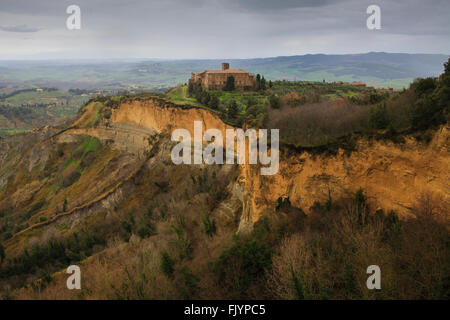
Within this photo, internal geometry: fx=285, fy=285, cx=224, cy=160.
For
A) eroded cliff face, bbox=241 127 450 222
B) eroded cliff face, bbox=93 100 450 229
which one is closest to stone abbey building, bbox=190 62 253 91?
eroded cliff face, bbox=93 100 450 229

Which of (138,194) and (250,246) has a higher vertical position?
(250,246)

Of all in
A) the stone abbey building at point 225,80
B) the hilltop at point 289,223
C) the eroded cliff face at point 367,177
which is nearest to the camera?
the hilltop at point 289,223

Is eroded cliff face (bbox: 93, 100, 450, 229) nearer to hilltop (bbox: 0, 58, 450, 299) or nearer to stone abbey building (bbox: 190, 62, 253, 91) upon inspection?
hilltop (bbox: 0, 58, 450, 299)

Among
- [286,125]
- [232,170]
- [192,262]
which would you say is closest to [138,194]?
[232,170]

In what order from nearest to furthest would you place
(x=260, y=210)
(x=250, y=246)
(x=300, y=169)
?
(x=250, y=246), (x=300, y=169), (x=260, y=210)

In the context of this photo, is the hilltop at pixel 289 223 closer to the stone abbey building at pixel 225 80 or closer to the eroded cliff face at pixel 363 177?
the eroded cliff face at pixel 363 177

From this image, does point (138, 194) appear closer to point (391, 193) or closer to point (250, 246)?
point (250, 246)

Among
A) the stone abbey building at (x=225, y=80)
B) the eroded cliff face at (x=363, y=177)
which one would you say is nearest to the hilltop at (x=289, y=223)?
the eroded cliff face at (x=363, y=177)

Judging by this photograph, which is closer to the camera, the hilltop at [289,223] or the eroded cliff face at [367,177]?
the hilltop at [289,223]
